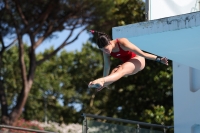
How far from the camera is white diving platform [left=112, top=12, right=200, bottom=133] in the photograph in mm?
7785

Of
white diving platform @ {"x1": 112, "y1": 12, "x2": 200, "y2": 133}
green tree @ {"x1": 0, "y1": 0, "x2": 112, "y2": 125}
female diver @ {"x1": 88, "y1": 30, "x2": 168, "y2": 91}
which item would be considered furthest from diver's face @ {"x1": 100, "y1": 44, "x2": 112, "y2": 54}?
green tree @ {"x1": 0, "y1": 0, "x2": 112, "y2": 125}

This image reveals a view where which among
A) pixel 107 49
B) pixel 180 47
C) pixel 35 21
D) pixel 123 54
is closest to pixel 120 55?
pixel 123 54

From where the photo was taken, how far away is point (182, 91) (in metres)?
10.0

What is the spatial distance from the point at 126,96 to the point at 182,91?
844 centimetres

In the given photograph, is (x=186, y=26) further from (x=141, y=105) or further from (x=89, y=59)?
(x=89, y=59)

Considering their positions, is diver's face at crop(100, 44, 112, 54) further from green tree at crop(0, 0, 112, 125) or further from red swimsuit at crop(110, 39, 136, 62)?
green tree at crop(0, 0, 112, 125)

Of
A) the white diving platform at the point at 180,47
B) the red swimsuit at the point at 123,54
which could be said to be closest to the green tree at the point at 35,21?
the white diving platform at the point at 180,47

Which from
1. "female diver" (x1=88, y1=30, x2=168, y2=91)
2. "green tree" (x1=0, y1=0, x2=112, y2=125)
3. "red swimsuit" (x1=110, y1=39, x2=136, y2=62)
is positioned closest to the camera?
"female diver" (x1=88, y1=30, x2=168, y2=91)

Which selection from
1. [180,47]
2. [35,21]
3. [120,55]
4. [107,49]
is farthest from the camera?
[35,21]

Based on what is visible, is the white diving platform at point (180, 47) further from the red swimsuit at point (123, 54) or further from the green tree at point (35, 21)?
the green tree at point (35, 21)

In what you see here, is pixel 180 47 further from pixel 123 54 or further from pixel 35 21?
pixel 35 21

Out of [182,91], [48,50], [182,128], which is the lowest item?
[182,128]

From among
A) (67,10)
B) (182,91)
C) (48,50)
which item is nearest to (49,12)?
(67,10)

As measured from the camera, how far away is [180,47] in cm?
817
